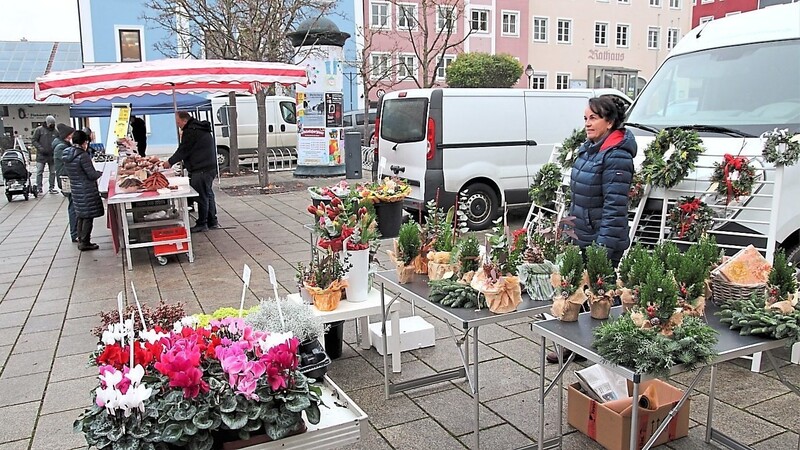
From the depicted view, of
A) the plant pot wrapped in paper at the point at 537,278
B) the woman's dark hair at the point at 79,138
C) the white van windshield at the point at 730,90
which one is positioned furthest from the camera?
the woman's dark hair at the point at 79,138

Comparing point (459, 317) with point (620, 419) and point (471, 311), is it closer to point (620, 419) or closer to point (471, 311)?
point (471, 311)

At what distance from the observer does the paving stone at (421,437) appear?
10.6 feet

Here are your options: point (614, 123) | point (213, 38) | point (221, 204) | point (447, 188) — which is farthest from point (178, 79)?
point (213, 38)

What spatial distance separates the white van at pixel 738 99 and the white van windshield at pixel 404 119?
3.13 meters

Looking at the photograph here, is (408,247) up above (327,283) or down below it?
above

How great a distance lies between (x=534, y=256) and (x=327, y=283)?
129cm

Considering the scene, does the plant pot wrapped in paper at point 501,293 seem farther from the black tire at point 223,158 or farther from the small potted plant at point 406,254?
the black tire at point 223,158

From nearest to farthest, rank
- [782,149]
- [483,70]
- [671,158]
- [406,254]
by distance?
[406,254]
[782,149]
[671,158]
[483,70]

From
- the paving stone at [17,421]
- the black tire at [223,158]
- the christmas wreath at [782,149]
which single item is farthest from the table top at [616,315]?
the black tire at [223,158]

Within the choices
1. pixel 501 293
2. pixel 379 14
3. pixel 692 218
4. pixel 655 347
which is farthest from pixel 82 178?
pixel 379 14

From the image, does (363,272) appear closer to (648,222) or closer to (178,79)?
(648,222)

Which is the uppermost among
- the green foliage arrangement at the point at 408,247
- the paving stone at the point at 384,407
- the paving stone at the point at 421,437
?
the green foliage arrangement at the point at 408,247

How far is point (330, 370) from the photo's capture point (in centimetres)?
421

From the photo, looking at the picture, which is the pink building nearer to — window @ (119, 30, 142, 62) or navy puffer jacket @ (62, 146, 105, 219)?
window @ (119, 30, 142, 62)
